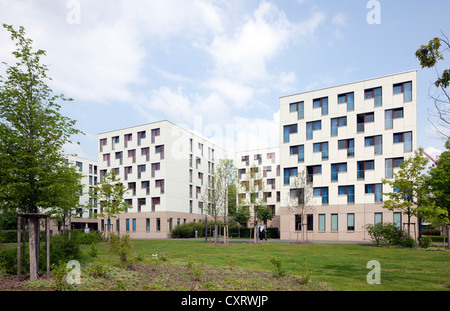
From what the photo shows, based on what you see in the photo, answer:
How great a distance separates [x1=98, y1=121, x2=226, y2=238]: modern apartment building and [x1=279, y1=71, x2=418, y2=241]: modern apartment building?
65.9ft

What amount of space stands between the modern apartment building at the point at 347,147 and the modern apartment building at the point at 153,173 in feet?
65.9

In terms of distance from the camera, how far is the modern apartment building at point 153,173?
189 ft

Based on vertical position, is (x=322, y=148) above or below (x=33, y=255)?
above

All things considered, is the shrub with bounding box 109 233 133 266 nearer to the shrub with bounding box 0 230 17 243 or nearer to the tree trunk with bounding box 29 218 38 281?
the tree trunk with bounding box 29 218 38 281

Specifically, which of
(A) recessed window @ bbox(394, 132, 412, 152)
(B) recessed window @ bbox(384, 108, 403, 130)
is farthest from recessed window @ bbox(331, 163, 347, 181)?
(B) recessed window @ bbox(384, 108, 403, 130)

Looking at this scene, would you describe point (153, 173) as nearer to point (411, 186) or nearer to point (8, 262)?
point (411, 186)

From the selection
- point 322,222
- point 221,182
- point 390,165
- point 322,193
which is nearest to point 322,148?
point 322,193

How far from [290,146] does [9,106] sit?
3970 cm

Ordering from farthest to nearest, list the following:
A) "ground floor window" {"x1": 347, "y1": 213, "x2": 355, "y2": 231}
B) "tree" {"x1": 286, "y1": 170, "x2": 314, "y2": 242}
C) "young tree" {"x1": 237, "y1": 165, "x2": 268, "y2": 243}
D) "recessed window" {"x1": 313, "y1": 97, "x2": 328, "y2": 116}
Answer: "recessed window" {"x1": 313, "y1": 97, "x2": 328, "y2": 116} → "ground floor window" {"x1": 347, "y1": 213, "x2": 355, "y2": 231} → "young tree" {"x1": 237, "y1": 165, "x2": 268, "y2": 243} → "tree" {"x1": 286, "y1": 170, "x2": 314, "y2": 242}

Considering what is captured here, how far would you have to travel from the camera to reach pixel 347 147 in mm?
44344

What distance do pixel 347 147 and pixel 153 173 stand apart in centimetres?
3171

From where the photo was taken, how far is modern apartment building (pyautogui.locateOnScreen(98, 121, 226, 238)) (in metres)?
57.8
